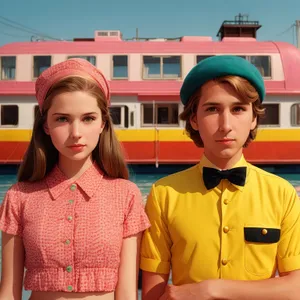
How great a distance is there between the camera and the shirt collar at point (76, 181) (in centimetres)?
161

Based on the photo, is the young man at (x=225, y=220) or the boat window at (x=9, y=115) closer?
the young man at (x=225, y=220)

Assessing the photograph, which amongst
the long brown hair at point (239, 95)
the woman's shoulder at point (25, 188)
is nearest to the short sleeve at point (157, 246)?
the long brown hair at point (239, 95)

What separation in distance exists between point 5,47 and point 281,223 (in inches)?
376

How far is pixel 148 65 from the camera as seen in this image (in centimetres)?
959

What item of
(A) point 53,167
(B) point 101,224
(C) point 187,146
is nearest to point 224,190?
(B) point 101,224

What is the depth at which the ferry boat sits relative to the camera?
9.40 m

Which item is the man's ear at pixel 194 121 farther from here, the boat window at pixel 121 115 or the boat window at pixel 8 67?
the boat window at pixel 8 67

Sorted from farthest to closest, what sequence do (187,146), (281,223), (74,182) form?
(187,146) < (74,182) < (281,223)

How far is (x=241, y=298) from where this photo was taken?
1.41 meters

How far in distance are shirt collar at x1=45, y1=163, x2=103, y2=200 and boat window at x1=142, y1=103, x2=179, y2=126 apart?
25.6ft

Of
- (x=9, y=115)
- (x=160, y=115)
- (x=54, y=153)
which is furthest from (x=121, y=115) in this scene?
(x=54, y=153)

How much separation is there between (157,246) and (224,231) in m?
0.27

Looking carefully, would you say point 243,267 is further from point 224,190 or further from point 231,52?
point 231,52

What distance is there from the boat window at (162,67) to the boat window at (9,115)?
128 inches
